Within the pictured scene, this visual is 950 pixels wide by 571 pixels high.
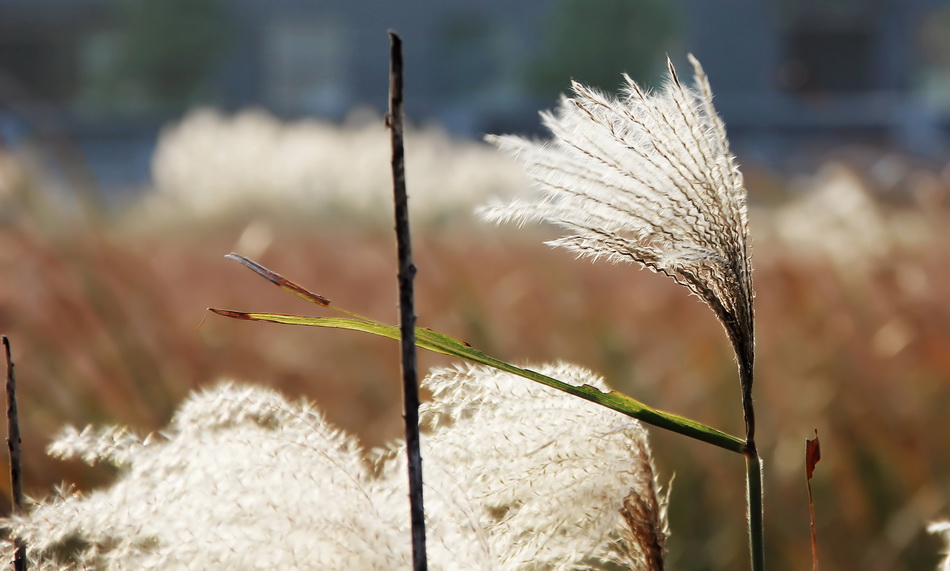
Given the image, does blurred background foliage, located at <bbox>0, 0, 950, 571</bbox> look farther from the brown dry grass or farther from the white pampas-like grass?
the white pampas-like grass

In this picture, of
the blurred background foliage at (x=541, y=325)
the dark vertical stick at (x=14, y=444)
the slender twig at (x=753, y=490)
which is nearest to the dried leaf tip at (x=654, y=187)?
the slender twig at (x=753, y=490)

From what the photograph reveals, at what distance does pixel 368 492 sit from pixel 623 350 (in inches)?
76.7

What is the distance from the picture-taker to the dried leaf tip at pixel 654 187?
0.59 meters

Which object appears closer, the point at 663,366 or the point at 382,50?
the point at 663,366

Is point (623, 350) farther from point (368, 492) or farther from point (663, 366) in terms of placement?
point (368, 492)

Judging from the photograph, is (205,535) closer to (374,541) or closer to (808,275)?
(374,541)

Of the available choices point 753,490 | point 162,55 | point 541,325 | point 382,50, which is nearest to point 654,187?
point 753,490

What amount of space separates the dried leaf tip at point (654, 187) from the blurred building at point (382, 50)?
801 inches

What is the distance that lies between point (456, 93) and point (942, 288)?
20122mm

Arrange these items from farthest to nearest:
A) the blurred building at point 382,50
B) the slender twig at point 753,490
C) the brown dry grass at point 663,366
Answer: the blurred building at point 382,50
the brown dry grass at point 663,366
the slender twig at point 753,490

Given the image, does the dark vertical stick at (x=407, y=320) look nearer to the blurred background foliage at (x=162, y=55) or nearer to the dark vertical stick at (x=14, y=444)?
the dark vertical stick at (x=14, y=444)

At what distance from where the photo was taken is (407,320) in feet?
1.57

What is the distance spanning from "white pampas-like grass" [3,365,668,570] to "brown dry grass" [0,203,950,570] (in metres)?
0.90

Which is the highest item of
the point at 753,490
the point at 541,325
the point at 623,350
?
the point at 541,325
